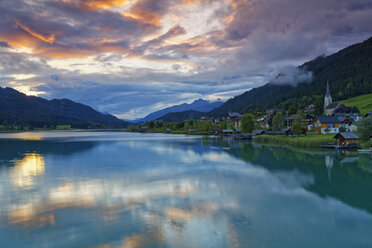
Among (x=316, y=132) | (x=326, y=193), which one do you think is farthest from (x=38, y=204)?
(x=316, y=132)

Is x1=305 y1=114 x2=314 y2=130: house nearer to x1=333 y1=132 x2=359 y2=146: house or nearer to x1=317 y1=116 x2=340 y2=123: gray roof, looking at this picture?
x1=317 y1=116 x2=340 y2=123: gray roof

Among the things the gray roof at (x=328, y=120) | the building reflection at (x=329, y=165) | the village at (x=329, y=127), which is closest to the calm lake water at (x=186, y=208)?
the building reflection at (x=329, y=165)

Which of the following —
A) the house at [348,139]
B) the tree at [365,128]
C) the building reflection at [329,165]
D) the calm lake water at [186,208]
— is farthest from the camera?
the house at [348,139]

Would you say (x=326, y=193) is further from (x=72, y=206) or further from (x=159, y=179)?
(x=72, y=206)

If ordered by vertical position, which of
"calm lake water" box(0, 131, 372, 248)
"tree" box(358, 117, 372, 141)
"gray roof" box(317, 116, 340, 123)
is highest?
"gray roof" box(317, 116, 340, 123)

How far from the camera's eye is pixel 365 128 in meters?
54.3

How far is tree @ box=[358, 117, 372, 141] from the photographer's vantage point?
53378 millimetres

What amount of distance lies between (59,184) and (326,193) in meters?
26.0

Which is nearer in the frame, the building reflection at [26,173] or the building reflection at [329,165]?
the building reflection at [26,173]

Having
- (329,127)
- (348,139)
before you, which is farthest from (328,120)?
(348,139)

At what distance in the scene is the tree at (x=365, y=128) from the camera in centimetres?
5338

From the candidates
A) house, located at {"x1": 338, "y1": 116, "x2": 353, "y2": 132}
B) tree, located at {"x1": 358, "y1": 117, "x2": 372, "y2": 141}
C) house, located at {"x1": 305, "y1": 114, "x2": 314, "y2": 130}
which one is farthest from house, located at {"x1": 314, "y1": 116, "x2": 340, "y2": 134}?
tree, located at {"x1": 358, "y1": 117, "x2": 372, "y2": 141}

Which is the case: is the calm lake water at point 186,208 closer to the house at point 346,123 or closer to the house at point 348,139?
the house at point 348,139

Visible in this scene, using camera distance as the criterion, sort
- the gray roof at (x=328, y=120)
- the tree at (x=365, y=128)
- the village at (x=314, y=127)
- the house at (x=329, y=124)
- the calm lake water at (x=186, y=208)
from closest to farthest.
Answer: the calm lake water at (x=186, y=208), the tree at (x=365, y=128), the village at (x=314, y=127), the house at (x=329, y=124), the gray roof at (x=328, y=120)
